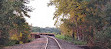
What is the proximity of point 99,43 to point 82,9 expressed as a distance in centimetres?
651

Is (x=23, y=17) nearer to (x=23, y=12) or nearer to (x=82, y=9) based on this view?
(x=23, y=12)

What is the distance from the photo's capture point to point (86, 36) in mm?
20453

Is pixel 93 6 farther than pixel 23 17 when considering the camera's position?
No

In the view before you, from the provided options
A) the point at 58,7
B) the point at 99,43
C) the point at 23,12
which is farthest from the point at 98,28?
the point at 23,12

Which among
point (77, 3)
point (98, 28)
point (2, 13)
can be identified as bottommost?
point (98, 28)

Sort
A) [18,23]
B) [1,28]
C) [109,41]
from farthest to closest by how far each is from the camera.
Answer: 1. [18,23]
2. [109,41]
3. [1,28]

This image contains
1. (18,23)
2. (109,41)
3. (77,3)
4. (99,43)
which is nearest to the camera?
(109,41)

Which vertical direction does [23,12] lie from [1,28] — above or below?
above

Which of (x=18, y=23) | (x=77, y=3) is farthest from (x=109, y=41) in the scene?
(x=18, y=23)

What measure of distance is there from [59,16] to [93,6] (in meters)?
6.33

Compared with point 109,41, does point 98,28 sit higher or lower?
higher

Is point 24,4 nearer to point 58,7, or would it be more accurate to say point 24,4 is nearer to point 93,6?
point 58,7

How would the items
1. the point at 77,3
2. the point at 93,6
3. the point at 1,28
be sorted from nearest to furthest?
the point at 1,28 → the point at 93,6 → the point at 77,3

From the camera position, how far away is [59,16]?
80.6 ft
